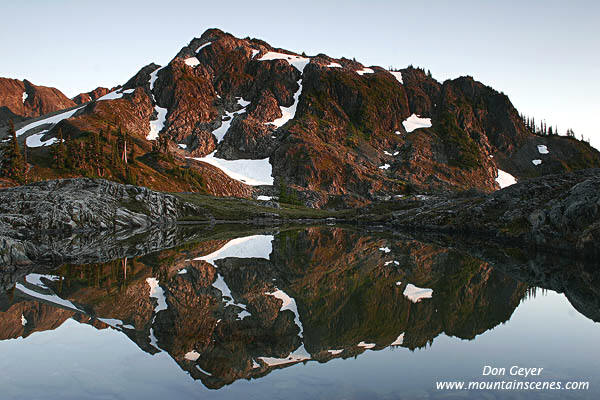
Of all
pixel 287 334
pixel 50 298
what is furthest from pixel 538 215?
pixel 50 298

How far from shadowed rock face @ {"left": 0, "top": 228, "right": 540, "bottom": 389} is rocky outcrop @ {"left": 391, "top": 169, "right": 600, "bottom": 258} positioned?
43.7 feet

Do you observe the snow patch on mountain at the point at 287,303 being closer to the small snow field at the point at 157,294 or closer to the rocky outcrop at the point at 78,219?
the small snow field at the point at 157,294

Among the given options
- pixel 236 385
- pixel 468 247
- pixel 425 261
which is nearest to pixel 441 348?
pixel 236 385

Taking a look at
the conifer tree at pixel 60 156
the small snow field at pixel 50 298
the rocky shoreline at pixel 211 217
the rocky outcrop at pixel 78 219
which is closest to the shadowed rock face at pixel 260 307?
the small snow field at pixel 50 298

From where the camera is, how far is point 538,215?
37500mm

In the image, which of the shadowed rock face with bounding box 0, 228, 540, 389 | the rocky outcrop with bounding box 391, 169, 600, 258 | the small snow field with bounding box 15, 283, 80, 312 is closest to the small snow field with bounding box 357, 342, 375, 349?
the shadowed rock face with bounding box 0, 228, 540, 389

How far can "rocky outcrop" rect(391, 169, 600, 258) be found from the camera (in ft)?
100

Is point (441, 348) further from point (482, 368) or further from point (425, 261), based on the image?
point (425, 261)

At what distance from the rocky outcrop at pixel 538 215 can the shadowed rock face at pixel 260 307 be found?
524 inches

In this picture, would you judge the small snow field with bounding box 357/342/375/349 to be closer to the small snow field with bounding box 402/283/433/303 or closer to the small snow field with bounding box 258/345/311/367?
the small snow field with bounding box 258/345/311/367

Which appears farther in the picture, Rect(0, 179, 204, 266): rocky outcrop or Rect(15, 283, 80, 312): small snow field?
Rect(0, 179, 204, 266): rocky outcrop

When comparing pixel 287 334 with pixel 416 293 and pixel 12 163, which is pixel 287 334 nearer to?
pixel 416 293

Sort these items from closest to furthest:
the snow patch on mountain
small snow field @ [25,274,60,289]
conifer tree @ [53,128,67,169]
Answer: the snow patch on mountain → small snow field @ [25,274,60,289] → conifer tree @ [53,128,67,169]

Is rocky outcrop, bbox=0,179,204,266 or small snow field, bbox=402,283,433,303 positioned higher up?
rocky outcrop, bbox=0,179,204,266
